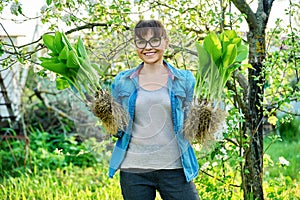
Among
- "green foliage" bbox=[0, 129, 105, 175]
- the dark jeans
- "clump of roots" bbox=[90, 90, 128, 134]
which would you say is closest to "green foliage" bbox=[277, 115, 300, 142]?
"green foliage" bbox=[0, 129, 105, 175]

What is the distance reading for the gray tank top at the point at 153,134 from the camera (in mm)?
1786

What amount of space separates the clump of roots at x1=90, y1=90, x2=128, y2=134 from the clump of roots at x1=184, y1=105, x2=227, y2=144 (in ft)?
0.74

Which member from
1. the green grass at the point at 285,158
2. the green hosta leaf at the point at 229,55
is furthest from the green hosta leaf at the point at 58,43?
the green grass at the point at 285,158

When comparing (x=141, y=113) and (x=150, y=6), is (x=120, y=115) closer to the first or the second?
(x=141, y=113)

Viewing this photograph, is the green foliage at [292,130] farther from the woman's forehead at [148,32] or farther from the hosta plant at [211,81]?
the woman's forehead at [148,32]

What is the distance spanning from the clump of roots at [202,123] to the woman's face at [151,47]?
22cm

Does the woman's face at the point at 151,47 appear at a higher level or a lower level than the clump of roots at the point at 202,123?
higher

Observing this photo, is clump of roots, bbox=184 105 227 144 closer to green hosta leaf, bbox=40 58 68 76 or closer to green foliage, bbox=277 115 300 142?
green hosta leaf, bbox=40 58 68 76

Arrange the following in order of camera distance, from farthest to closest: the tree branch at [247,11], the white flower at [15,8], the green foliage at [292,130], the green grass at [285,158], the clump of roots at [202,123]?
the green foliage at [292,130]
the green grass at [285,158]
the tree branch at [247,11]
the white flower at [15,8]
the clump of roots at [202,123]

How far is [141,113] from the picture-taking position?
1.80 metres

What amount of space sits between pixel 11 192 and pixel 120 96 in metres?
1.85

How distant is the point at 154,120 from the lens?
5.91 ft

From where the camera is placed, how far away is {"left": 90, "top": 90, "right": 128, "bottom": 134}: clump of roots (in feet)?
5.87

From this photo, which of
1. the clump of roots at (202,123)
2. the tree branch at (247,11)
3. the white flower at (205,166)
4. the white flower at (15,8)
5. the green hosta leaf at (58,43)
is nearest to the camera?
the clump of roots at (202,123)
